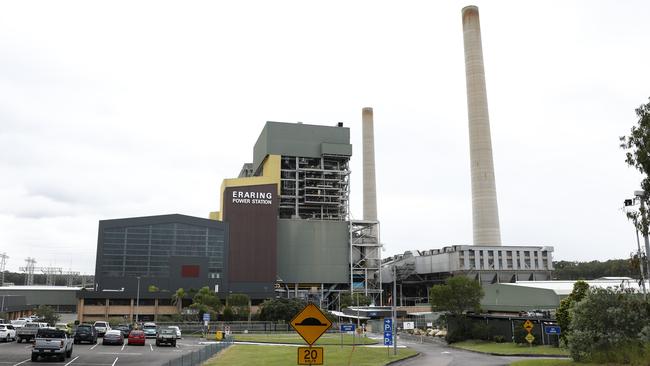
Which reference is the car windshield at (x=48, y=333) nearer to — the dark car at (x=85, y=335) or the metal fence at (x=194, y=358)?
the metal fence at (x=194, y=358)

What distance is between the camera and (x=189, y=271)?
120938mm

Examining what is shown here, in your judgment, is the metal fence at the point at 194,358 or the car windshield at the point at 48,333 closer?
the metal fence at the point at 194,358

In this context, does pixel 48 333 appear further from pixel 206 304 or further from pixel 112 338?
pixel 206 304

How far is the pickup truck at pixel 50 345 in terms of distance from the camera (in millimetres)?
32031

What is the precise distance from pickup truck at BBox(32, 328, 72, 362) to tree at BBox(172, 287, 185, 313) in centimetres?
7653

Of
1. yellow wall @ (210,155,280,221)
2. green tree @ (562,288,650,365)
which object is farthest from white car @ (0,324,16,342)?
yellow wall @ (210,155,280,221)

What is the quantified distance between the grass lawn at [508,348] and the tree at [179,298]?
217 ft

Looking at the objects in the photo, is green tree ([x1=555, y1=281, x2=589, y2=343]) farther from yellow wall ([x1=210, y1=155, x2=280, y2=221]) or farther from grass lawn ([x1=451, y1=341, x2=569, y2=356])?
yellow wall ([x1=210, y1=155, x2=280, y2=221])

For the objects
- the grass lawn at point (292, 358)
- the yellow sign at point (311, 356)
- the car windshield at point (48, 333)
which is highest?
the yellow sign at point (311, 356)

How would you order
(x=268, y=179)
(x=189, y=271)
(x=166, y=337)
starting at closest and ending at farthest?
(x=166, y=337)
(x=189, y=271)
(x=268, y=179)

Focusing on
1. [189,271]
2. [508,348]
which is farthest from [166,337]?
[189,271]

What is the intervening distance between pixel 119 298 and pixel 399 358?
8835 cm

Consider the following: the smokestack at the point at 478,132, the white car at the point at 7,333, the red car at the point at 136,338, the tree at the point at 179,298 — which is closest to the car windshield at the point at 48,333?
the red car at the point at 136,338

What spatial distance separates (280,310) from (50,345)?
7036 centimetres
